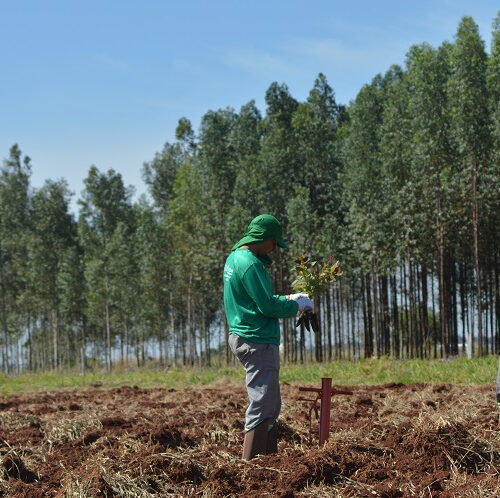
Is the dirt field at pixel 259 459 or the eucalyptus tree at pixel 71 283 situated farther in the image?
the eucalyptus tree at pixel 71 283

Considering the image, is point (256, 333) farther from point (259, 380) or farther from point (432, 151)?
point (432, 151)

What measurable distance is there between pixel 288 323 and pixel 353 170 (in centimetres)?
860

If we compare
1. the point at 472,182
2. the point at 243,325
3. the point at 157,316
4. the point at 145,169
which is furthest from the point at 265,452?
the point at 145,169

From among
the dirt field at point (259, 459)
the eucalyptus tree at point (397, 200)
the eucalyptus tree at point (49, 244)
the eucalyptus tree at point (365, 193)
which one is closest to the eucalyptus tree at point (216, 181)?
the eucalyptus tree at point (365, 193)

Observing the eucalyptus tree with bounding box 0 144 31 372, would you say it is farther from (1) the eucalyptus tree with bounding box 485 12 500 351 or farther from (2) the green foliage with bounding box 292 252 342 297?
(2) the green foliage with bounding box 292 252 342 297

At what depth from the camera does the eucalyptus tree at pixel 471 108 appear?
100 feet

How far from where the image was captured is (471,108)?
100 ft

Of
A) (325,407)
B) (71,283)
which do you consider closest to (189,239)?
(71,283)

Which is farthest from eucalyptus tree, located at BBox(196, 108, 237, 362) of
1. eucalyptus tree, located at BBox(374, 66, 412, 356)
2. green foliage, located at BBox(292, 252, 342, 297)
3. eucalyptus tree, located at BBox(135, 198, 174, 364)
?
green foliage, located at BBox(292, 252, 342, 297)

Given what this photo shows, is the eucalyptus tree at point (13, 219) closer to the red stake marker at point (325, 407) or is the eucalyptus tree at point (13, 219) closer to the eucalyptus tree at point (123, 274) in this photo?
the eucalyptus tree at point (123, 274)

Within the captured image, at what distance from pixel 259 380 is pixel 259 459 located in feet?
1.99

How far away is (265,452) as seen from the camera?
5.73 m

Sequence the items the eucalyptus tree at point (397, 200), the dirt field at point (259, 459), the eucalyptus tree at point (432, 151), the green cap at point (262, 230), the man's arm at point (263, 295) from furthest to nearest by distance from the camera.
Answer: the eucalyptus tree at point (397, 200)
the eucalyptus tree at point (432, 151)
the green cap at point (262, 230)
the man's arm at point (263, 295)
the dirt field at point (259, 459)

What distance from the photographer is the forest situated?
3225 cm
